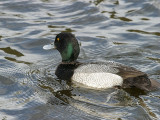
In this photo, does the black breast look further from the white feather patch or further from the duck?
the white feather patch

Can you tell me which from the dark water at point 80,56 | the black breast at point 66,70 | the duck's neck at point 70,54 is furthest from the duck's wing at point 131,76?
the duck's neck at point 70,54

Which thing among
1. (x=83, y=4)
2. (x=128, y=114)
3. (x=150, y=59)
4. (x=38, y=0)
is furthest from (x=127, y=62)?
(x=38, y=0)

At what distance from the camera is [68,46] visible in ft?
27.8

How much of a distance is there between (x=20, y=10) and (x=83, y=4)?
84.7 inches

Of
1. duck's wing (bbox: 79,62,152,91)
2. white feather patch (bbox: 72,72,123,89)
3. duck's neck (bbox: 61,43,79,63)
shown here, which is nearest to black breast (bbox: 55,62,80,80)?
duck's neck (bbox: 61,43,79,63)

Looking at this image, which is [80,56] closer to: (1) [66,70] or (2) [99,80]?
(1) [66,70]

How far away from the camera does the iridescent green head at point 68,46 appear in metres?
8.42

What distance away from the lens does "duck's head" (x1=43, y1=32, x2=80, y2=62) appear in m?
8.42

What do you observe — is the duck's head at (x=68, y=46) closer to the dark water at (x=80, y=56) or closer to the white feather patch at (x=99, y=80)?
the dark water at (x=80, y=56)

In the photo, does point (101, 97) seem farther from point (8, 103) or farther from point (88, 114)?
point (8, 103)

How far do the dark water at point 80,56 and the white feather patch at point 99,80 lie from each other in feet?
0.63

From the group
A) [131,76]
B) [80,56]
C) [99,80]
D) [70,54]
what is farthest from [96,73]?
[80,56]

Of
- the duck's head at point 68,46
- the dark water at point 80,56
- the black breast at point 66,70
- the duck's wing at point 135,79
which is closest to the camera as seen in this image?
the dark water at point 80,56

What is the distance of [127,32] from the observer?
1109cm
